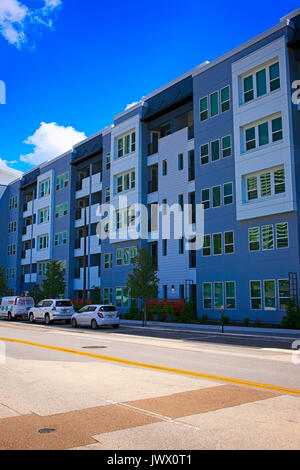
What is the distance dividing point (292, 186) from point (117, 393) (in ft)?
68.5

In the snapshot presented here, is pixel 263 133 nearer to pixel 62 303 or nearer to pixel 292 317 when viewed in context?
pixel 292 317

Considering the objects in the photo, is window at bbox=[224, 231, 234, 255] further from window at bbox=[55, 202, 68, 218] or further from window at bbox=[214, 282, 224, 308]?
window at bbox=[55, 202, 68, 218]

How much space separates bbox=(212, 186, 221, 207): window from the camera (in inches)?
1268

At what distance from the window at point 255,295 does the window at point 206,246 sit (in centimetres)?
458

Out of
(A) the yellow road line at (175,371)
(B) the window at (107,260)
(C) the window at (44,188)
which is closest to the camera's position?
(A) the yellow road line at (175,371)

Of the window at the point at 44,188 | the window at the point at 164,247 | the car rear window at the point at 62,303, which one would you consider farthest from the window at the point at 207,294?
the window at the point at 44,188

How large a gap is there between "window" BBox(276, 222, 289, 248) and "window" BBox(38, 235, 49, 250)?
3485 cm

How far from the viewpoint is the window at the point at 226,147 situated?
3173cm

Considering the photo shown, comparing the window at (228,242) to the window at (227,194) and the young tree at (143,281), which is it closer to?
the window at (227,194)

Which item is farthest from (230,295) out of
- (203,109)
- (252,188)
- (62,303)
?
(203,109)

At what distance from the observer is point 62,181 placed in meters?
54.2

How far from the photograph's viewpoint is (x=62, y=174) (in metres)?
54.1

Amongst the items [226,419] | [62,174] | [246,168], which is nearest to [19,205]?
[62,174]

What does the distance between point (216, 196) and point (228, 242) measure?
11.6 ft
